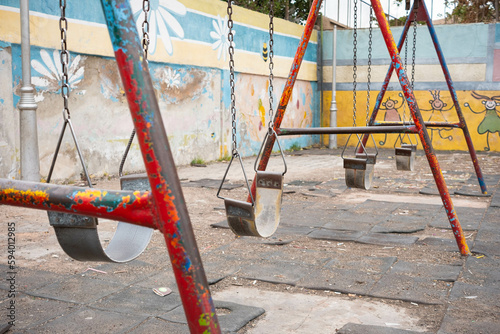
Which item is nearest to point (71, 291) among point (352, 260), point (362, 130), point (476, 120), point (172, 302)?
point (172, 302)

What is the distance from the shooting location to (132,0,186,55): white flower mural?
941 cm

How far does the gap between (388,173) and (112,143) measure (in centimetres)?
483

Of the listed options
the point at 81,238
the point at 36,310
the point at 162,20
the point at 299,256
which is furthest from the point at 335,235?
the point at 162,20

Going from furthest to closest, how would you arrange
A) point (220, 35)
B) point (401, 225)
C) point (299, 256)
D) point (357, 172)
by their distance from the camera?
point (220, 35) → point (401, 225) → point (357, 172) → point (299, 256)

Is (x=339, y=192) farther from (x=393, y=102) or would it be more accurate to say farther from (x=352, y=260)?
(x=393, y=102)

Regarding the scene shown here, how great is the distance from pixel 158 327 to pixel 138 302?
398mm

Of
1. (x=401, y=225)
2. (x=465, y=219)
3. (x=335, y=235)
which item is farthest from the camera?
(x=465, y=219)

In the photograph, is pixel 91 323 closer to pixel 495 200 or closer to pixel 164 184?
pixel 164 184

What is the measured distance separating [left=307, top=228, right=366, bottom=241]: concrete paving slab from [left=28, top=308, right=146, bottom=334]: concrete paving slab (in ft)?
7.38

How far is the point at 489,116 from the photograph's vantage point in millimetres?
13828

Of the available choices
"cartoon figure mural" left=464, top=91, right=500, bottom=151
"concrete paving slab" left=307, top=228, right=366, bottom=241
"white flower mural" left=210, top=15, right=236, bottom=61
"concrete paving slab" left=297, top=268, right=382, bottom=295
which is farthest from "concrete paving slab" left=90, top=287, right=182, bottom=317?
"cartoon figure mural" left=464, top=91, right=500, bottom=151

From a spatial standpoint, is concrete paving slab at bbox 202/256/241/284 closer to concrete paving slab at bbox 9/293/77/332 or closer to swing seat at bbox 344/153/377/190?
concrete paving slab at bbox 9/293/77/332

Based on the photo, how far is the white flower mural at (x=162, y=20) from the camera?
30.9 feet

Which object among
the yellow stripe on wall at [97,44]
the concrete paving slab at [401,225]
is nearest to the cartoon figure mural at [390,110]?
the yellow stripe on wall at [97,44]
